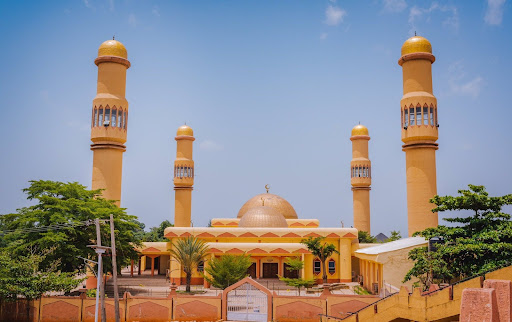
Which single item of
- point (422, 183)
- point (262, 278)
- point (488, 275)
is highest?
point (422, 183)

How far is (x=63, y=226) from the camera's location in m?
29.5

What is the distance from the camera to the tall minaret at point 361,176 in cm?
5550

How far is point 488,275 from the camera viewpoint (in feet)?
53.5

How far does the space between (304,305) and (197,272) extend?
14.5 m

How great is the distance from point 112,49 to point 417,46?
865 inches

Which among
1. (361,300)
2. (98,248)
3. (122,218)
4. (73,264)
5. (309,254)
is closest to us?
(98,248)

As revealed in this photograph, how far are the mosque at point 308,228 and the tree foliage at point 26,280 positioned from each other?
12838mm

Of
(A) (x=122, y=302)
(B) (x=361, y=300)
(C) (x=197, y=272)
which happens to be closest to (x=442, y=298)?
(B) (x=361, y=300)

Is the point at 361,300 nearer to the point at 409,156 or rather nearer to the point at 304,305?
the point at 304,305

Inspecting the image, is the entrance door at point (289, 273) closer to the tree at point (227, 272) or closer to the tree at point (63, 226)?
the tree at point (227, 272)

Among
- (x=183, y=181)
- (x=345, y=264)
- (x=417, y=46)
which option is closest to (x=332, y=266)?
(x=345, y=264)

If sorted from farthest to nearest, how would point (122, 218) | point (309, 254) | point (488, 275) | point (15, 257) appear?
point (309, 254) → point (122, 218) → point (15, 257) → point (488, 275)

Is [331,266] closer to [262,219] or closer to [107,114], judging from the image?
[262,219]

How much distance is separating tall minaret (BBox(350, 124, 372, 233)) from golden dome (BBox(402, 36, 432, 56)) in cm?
2072
